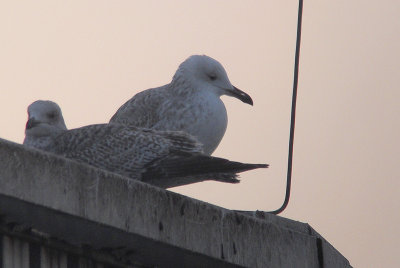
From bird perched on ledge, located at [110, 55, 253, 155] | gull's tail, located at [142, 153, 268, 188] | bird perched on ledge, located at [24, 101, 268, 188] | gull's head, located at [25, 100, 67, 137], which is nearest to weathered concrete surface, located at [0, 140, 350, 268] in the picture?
gull's tail, located at [142, 153, 268, 188]

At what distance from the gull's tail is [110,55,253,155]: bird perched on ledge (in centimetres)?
110

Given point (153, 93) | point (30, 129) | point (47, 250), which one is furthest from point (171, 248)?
point (153, 93)

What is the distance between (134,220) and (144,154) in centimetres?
240

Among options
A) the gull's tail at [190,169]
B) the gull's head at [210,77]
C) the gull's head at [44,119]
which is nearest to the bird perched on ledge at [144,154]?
the gull's tail at [190,169]

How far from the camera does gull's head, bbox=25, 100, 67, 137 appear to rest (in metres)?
9.12

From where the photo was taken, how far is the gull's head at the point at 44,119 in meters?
9.12

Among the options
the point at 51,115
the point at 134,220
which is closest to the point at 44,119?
the point at 51,115

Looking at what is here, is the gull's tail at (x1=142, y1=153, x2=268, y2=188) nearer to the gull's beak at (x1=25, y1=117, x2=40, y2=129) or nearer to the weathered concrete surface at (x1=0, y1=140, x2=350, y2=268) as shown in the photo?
the weathered concrete surface at (x1=0, y1=140, x2=350, y2=268)

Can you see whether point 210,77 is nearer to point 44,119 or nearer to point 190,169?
point 44,119

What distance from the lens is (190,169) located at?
25.8 ft

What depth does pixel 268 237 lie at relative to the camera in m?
6.64

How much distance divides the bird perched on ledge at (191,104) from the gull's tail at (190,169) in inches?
43.4

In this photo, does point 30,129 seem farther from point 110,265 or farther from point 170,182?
point 110,265

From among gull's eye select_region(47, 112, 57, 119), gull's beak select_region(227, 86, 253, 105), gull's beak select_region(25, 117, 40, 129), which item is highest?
gull's beak select_region(227, 86, 253, 105)
